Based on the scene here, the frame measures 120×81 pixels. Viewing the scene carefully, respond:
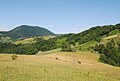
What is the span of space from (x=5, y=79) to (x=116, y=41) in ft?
457

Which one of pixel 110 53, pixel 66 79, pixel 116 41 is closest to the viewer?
pixel 66 79

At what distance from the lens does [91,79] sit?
31594mm

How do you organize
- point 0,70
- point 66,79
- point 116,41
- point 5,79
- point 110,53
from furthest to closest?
point 116,41 < point 110,53 < point 0,70 < point 66,79 < point 5,79

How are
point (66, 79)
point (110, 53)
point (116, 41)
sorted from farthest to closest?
point (116, 41), point (110, 53), point (66, 79)

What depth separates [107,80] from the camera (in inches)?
1276

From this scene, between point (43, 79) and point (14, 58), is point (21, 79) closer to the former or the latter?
point (43, 79)

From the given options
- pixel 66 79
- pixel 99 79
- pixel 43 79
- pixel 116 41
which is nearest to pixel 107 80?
pixel 99 79

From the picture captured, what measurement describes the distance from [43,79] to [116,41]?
13665 cm

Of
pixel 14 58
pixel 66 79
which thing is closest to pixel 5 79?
pixel 66 79

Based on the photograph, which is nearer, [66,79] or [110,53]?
[66,79]

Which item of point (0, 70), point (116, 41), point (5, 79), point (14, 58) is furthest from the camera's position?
point (116, 41)

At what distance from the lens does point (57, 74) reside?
108ft

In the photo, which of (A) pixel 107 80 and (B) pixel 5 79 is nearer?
(B) pixel 5 79

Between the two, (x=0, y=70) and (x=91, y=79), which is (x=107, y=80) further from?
(x=0, y=70)
